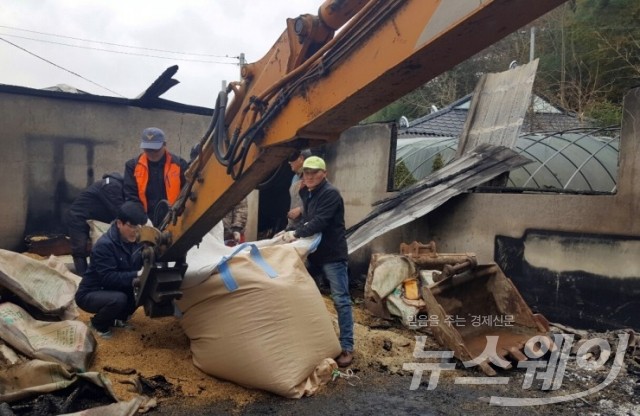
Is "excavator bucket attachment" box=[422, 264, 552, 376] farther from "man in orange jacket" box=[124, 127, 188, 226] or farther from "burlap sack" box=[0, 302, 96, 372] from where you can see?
"burlap sack" box=[0, 302, 96, 372]

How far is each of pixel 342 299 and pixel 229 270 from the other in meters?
0.96

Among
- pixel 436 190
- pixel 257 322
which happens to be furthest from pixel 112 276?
pixel 436 190

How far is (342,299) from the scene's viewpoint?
12.6 ft

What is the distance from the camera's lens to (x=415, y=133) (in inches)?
525

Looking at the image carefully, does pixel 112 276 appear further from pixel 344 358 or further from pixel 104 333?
pixel 344 358

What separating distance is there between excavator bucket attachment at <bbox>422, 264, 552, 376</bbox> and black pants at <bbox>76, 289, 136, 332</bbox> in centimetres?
230

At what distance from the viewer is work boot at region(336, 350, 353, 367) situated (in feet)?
12.0

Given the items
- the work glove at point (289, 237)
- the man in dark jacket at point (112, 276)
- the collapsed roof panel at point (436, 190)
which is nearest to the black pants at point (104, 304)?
the man in dark jacket at point (112, 276)

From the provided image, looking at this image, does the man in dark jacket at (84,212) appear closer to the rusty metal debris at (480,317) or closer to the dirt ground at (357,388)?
the dirt ground at (357,388)

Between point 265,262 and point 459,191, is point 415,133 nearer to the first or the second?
point 459,191

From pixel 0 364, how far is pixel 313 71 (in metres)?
2.35

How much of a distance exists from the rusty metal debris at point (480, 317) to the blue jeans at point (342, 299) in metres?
0.71

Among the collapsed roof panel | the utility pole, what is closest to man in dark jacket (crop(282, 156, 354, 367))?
the collapsed roof panel

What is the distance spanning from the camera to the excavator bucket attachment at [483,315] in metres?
4.05
